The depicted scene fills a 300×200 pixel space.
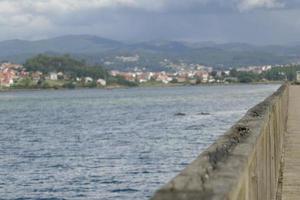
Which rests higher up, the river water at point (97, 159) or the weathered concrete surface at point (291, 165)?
the weathered concrete surface at point (291, 165)

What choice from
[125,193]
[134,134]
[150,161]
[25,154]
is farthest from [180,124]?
[125,193]

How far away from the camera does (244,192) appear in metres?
4.63

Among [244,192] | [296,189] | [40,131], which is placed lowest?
[40,131]

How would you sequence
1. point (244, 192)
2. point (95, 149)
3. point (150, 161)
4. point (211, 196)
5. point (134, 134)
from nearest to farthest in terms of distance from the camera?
point (211, 196)
point (244, 192)
point (150, 161)
point (95, 149)
point (134, 134)

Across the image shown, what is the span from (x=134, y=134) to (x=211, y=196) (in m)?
58.8

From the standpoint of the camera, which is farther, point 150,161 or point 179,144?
point 179,144

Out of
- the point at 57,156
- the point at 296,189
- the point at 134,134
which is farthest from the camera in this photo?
the point at 134,134

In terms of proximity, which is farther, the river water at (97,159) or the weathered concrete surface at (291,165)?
the river water at (97,159)

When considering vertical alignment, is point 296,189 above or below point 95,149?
above

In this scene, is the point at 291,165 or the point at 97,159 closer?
the point at 291,165

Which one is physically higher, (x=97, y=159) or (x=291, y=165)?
(x=291, y=165)

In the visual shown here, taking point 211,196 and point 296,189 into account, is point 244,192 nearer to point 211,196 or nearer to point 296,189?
point 211,196

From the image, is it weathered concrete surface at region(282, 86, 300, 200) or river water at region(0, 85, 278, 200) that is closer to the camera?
weathered concrete surface at region(282, 86, 300, 200)

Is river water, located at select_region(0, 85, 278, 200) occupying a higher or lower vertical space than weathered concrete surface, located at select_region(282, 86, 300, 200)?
lower
